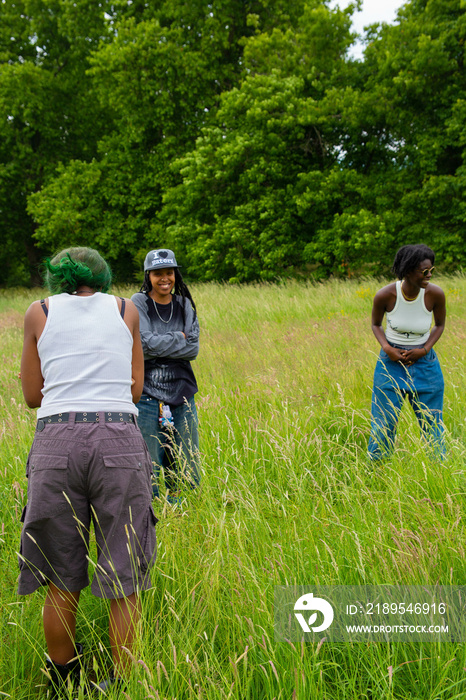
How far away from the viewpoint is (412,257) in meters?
3.28

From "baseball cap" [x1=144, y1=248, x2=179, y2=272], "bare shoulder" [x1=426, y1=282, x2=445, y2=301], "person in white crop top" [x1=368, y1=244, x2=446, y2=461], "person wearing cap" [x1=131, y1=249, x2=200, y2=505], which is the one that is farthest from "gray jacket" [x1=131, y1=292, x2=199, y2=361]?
"bare shoulder" [x1=426, y1=282, x2=445, y2=301]

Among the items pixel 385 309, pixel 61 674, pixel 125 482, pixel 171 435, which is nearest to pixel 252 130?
pixel 385 309

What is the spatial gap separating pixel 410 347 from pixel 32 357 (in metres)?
2.54

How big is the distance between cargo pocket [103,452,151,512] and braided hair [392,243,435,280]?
234 centimetres

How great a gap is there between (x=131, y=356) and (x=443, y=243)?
51.2ft

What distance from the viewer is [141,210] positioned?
22.3 meters

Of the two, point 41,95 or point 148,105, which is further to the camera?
point 41,95

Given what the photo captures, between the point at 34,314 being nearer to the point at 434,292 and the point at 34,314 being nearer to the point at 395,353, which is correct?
the point at 395,353

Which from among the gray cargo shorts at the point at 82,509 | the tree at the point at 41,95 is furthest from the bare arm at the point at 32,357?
the tree at the point at 41,95

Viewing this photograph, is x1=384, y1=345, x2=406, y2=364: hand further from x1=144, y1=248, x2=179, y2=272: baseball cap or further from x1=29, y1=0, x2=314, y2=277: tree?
x1=29, y1=0, x2=314, y2=277: tree

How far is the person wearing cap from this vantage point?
317 centimetres

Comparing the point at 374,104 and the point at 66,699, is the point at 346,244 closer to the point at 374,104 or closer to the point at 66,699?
the point at 374,104

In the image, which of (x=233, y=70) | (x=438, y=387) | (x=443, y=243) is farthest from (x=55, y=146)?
(x=438, y=387)

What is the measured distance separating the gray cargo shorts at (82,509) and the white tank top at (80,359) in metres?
0.10
